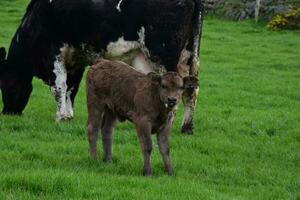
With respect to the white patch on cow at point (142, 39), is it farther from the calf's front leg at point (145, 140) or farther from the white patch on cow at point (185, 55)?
the calf's front leg at point (145, 140)

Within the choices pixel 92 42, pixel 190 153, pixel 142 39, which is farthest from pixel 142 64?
pixel 190 153

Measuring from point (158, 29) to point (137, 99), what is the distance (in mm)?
3759

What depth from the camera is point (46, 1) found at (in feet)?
47.1

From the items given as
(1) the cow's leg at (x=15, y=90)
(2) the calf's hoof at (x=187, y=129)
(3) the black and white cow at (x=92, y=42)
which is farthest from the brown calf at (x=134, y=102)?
(1) the cow's leg at (x=15, y=90)

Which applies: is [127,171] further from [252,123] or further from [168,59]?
[252,123]

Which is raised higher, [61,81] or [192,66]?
[192,66]

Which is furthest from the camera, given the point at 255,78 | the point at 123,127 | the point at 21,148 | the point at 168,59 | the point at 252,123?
the point at 255,78

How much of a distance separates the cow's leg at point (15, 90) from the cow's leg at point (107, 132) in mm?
5026

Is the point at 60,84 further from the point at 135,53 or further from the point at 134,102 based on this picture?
the point at 134,102

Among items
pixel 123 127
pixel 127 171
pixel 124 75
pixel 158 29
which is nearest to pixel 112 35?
pixel 158 29

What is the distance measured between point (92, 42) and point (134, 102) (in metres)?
4.65

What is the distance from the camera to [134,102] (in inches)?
369

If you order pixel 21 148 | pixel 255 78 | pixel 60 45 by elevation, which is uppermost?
pixel 60 45

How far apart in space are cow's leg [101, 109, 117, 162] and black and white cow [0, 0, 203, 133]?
8.69 ft
